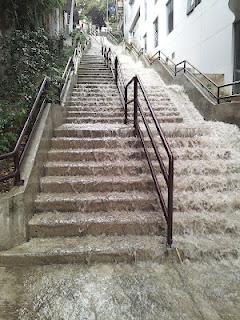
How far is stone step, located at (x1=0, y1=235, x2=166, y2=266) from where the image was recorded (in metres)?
3.90

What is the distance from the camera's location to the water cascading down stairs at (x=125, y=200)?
4.02m

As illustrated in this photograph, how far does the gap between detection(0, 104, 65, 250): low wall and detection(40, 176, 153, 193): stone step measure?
0.71ft

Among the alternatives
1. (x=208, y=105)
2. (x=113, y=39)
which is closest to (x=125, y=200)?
(x=208, y=105)

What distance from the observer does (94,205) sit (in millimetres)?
4781

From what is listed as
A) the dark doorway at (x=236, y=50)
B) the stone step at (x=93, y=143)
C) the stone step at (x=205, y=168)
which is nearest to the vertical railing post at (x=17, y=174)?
the stone step at (x=93, y=143)

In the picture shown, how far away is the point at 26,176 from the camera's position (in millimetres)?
4527

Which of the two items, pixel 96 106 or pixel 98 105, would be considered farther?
pixel 98 105

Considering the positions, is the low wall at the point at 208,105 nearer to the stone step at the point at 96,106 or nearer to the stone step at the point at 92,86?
the stone step at the point at 96,106

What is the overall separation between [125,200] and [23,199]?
4.69ft

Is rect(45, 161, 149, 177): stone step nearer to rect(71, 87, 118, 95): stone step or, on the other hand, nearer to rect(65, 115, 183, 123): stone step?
rect(65, 115, 183, 123): stone step

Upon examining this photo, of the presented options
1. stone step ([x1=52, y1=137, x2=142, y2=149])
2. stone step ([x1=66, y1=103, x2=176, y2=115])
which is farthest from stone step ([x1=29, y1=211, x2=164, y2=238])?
stone step ([x1=66, y1=103, x2=176, y2=115])

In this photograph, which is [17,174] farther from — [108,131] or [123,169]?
[108,131]

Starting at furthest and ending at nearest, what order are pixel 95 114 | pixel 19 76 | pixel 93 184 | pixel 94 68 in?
pixel 94 68 < pixel 19 76 < pixel 95 114 < pixel 93 184

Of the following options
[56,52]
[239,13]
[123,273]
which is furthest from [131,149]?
[56,52]
